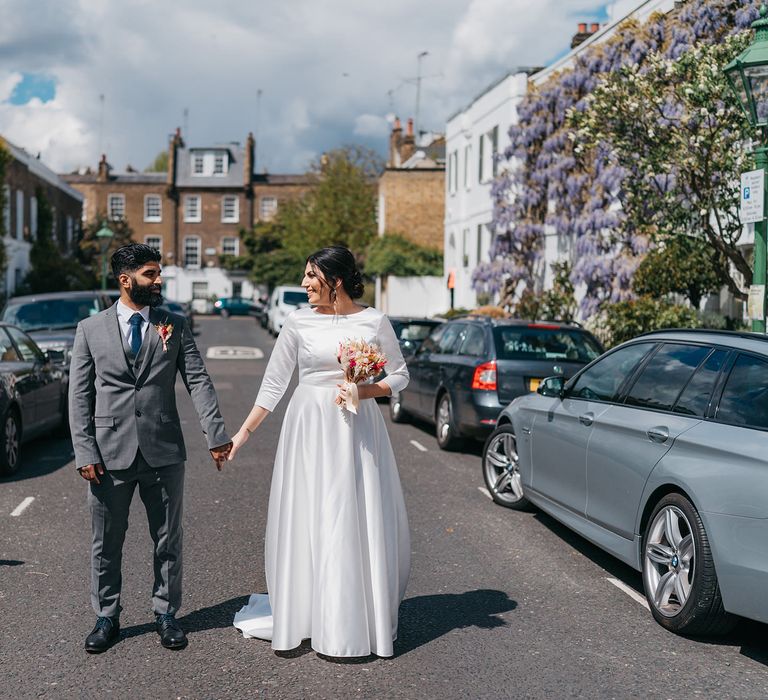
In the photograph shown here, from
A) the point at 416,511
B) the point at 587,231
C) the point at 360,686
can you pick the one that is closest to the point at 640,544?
the point at 360,686

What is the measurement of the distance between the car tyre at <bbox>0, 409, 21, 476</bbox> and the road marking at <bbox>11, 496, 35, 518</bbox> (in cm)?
103

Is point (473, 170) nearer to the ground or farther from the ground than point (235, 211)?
nearer to the ground

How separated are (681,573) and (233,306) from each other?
62897 millimetres

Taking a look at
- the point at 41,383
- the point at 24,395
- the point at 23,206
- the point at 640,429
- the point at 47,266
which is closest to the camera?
the point at 640,429

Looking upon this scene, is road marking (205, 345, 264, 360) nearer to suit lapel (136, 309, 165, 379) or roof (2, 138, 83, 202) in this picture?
roof (2, 138, 83, 202)

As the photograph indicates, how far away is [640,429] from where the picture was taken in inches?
238

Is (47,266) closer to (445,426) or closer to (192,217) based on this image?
(445,426)

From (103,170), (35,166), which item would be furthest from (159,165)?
(35,166)

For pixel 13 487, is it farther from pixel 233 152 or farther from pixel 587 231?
pixel 233 152

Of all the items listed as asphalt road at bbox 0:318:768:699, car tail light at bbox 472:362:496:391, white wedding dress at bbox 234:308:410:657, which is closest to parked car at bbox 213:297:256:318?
car tail light at bbox 472:362:496:391

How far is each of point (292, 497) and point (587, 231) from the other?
20.1 m

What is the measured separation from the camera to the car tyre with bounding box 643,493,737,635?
518 centimetres

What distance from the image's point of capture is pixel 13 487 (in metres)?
9.58

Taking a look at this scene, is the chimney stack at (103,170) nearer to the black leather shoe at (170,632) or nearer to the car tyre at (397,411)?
the car tyre at (397,411)
